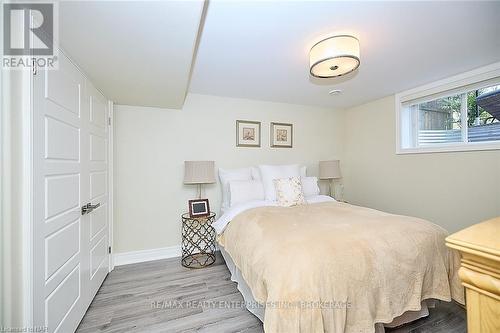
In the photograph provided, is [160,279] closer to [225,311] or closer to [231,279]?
[231,279]

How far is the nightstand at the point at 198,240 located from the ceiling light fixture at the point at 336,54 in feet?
7.07

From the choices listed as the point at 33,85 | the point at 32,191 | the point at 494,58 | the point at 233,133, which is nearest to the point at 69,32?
the point at 33,85

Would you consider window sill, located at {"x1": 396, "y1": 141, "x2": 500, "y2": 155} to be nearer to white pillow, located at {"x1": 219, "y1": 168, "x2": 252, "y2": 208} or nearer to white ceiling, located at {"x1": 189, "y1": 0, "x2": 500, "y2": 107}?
white ceiling, located at {"x1": 189, "y1": 0, "x2": 500, "y2": 107}

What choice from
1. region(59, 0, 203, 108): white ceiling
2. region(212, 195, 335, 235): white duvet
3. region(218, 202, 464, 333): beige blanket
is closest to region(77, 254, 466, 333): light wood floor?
region(218, 202, 464, 333): beige blanket

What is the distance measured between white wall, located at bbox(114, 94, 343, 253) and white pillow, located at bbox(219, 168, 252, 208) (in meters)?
0.17

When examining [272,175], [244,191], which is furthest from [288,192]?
[244,191]

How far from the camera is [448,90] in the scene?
2541 millimetres

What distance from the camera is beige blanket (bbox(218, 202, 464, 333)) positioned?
1149mm

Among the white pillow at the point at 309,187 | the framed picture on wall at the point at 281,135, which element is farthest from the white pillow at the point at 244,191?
the framed picture on wall at the point at 281,135

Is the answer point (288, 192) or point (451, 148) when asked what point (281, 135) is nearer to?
point (288, 192)

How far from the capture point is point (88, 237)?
181cm

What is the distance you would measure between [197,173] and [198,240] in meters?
0.98

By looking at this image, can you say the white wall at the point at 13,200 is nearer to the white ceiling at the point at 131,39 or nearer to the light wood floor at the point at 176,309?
the white ceiling at the point at 131,39

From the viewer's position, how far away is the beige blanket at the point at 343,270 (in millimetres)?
1149
